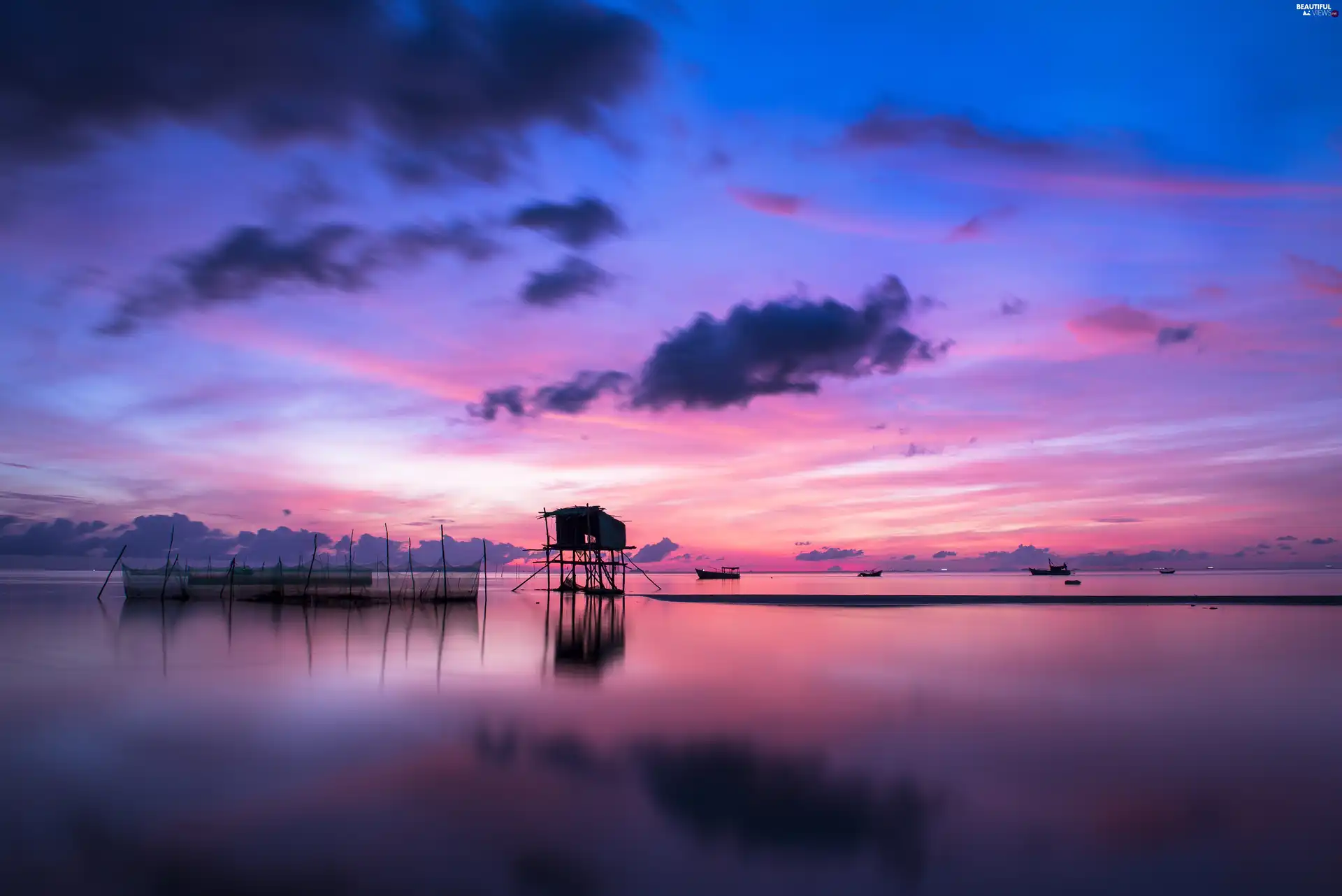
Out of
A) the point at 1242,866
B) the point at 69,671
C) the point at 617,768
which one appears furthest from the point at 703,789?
the point at 69,671

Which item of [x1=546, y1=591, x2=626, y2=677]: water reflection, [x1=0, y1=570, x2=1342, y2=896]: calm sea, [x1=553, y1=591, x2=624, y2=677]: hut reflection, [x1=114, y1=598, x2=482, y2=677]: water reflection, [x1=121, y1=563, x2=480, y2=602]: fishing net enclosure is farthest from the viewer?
[x1=121, y1=563, x2=480, y2=602]: fishing net enclosure

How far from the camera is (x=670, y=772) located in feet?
44.2

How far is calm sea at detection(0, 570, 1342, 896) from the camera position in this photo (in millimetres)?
9266

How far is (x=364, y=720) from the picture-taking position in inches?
703

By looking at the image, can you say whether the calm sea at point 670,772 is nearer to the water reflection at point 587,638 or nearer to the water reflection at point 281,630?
the water reflection at point 587,638

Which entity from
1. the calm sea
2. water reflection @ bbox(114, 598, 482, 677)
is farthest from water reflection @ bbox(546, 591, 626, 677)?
water reflection @ bbox(114, 598, 482, 677)

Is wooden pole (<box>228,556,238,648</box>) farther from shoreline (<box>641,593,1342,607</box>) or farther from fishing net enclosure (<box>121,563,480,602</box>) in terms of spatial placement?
shoreline (<box>641,593,1342,607</box>)

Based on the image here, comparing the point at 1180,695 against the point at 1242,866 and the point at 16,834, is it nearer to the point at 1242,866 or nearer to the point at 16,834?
the point at 1242,866

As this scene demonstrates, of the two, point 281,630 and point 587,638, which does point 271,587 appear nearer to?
point 281,630

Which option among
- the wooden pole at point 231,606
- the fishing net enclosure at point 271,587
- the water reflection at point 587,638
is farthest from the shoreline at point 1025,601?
the wooden pole at point 231,606

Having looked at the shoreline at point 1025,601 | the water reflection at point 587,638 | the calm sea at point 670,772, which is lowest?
the shoreline at point 1025,601

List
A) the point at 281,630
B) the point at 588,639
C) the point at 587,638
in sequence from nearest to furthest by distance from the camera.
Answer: the point at 588,639 < the point at 587,638 < the point at 281,630

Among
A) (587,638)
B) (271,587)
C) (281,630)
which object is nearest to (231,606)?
(271,587)

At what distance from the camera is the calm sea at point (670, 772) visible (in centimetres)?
927
